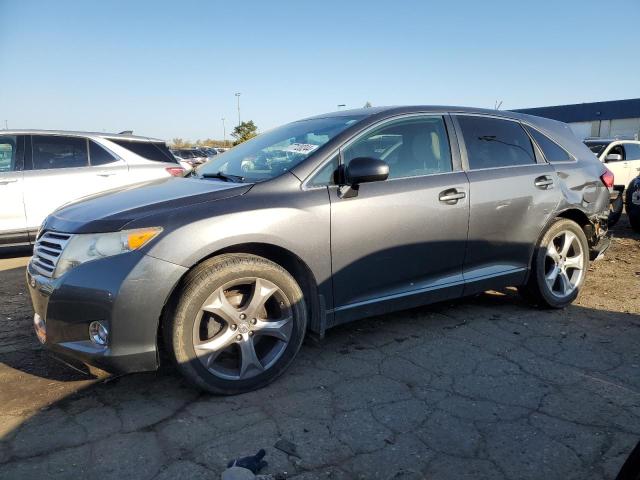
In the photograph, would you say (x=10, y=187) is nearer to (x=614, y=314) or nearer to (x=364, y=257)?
(x=364, y=257)

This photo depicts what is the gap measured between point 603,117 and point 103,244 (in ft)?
188

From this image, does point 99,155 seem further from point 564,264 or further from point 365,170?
point 564,264

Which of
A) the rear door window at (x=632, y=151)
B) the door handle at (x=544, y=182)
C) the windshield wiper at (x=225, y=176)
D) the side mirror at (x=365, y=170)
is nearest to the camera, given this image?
the side mirror at (x=365, y=170)

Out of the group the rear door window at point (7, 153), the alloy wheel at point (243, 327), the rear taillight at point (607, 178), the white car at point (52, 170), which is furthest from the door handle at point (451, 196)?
the rear door window at point (7, 153)

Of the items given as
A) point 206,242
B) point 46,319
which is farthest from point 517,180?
point 46,319

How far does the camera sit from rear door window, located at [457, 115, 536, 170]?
13.1ft

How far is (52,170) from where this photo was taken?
6309mm

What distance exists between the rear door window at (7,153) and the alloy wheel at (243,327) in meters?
4.70

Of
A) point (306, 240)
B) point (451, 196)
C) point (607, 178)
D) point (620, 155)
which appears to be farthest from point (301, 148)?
point (620, 155)

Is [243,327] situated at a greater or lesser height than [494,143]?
lesser

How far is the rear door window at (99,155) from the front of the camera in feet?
21.6

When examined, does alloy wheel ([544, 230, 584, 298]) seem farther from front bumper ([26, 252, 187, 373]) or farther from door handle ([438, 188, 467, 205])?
front bumper ([26, 252, 187, 373])

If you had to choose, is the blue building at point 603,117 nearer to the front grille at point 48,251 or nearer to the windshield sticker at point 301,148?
the windshield sticker at point 301,148

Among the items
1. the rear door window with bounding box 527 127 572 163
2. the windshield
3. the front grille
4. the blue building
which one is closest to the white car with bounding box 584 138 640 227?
the rear door window with bounding box 527 127 572 163
